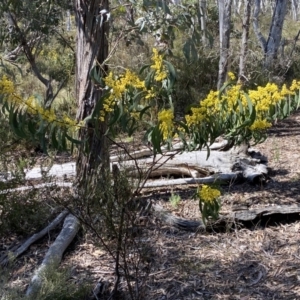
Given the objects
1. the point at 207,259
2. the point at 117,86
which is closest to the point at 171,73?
the point at 117,86

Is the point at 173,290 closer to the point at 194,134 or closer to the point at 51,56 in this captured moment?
the point at 194,134

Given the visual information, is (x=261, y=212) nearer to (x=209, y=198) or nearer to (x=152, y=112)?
(x=209, y=198)

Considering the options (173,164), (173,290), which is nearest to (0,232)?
(173,290)

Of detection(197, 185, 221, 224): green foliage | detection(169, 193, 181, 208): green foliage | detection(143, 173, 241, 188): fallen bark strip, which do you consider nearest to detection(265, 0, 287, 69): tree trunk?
detection(143, 173, 241, 188): fallen bark strip

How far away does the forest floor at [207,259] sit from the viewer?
3.08 meters

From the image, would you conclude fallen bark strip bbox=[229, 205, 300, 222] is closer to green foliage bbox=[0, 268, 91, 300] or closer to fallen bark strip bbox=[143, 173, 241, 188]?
fallen bark strip bbox=[143, 173, 241, 188]

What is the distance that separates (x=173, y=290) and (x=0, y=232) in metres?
1.52

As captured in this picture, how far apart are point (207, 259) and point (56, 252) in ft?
3.39

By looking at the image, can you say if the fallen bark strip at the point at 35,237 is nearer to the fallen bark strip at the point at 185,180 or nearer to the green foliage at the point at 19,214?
the green foliage at the point at 19,214

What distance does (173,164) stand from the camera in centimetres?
499

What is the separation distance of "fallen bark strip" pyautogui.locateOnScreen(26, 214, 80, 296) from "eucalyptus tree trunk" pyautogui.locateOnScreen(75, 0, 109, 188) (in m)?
0.38

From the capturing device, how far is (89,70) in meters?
3.91

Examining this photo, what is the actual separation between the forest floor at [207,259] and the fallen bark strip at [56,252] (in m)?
0.07

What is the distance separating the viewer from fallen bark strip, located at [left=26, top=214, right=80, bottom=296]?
2.90m
